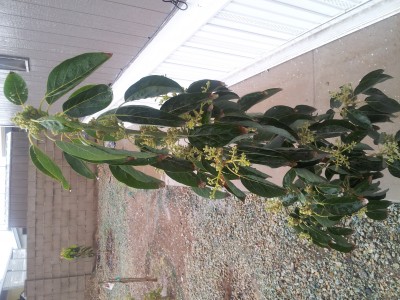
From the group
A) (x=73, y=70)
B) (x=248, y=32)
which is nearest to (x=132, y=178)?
(x=73, y=70)

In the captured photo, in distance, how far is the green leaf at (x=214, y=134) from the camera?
110 centimetres

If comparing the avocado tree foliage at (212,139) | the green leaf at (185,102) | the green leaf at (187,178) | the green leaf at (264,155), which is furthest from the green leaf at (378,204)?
the green leaf at (185,102)

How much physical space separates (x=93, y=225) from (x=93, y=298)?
5.18 feet

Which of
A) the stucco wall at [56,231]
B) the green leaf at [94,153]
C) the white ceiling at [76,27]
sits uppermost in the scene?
the white ceiling at [76,27]

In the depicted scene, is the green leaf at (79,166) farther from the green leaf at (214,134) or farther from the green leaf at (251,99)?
the green leaf at (251,99)

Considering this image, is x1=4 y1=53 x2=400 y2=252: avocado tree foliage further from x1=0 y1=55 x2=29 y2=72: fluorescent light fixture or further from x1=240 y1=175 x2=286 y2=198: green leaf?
x1=0 y1=55 x2=29 y2=72: fluorescent light fixture

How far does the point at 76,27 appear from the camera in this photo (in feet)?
9.07

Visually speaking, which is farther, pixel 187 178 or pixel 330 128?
pixel 330 128

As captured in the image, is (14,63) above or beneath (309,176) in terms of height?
above

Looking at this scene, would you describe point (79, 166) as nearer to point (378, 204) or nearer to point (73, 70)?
point (73, 70)

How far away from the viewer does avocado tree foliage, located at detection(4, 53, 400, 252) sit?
103 centimetres

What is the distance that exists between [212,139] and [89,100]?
0.40 metres

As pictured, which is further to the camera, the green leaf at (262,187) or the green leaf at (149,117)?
the green leaf at (262,187)

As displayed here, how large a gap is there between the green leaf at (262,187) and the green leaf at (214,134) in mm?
221
